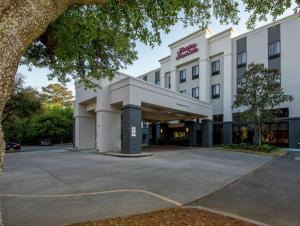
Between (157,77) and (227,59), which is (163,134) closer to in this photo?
(157,77)

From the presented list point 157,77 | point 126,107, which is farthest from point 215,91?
point 126,107

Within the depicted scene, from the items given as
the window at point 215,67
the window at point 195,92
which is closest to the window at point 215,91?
the window at point 215,67

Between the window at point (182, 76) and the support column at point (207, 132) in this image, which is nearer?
the support column at point (207, 132)

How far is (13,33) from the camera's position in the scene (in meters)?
3.09

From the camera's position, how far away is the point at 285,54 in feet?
91.6

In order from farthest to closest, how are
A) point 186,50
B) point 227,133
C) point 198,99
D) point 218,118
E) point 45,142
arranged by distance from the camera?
point 45,142, point 186,50, point 218,118, point 227,133, point 198,99

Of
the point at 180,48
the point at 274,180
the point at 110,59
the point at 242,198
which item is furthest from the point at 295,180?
the point at 180,48

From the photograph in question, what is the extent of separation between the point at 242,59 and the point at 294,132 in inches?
445

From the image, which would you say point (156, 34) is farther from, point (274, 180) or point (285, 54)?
point (285, 54)

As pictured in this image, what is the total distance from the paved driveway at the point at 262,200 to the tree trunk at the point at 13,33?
17.5 ft

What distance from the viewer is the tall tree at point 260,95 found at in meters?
24.0

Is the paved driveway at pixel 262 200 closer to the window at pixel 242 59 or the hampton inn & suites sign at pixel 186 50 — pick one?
the window at pixel 242 59

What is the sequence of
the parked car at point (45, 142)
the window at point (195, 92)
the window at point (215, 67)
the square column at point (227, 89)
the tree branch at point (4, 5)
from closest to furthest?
the tree branch at point (4, 5) → the square column at point (227, 89) → the window at point (215, 67) → the window at point (195, 92) → the parked car at point (45, 142)

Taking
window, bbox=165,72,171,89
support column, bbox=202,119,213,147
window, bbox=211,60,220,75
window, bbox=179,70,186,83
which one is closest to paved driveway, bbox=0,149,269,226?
support column, bbox=202,119,213,147
